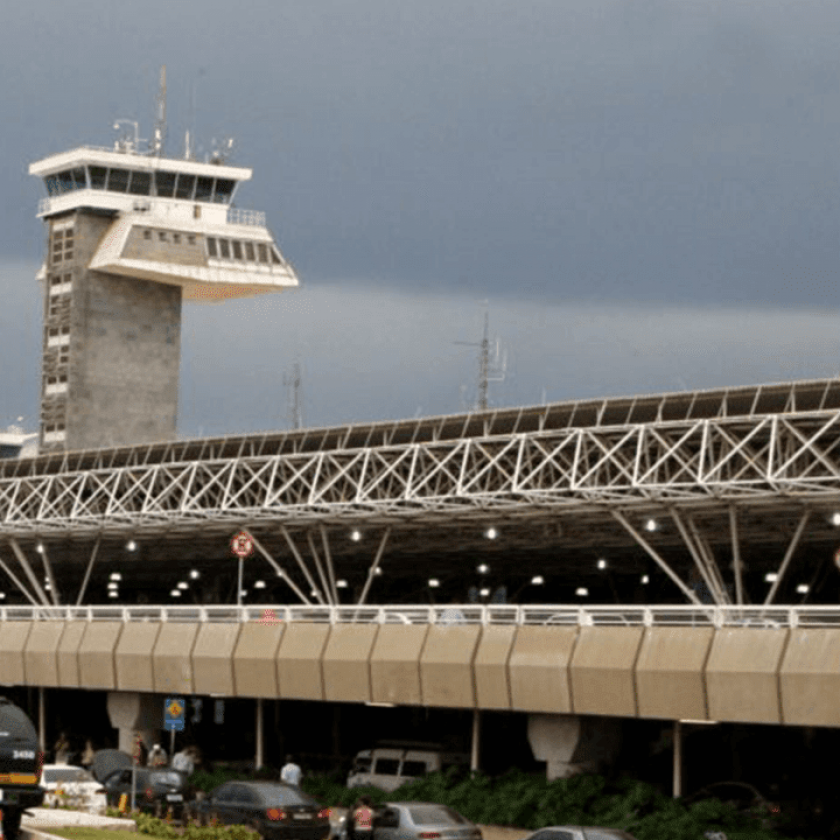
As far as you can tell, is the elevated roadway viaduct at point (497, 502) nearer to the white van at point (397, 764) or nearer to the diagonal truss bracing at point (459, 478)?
the diagonal truss bracing at point (459, 478)

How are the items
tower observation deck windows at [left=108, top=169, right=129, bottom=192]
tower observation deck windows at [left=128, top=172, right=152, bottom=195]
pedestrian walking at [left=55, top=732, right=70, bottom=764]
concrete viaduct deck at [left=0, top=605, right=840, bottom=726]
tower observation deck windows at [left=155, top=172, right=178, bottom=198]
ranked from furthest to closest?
1. tower observation deck windows at [left=155, top=172, right=178, bottom=198]
2. tower observation deck windows at [left=128, top=172, right=152, bottom=195]
3. tower observation deck windows at [left=108, top=169, right=129, bottom=192]
4. pedestrian walking at [left=55, top=732, right=70, bottom=764]
5. concrete viaduct deck at [left=0, top=605, right=840, bottom=726]

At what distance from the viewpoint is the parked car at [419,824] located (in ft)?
145

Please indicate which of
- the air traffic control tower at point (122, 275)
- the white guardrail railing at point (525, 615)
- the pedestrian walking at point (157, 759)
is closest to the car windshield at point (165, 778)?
the pedestrian walking at point (157, 759)

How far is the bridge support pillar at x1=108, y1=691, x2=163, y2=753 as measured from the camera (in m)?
72.3

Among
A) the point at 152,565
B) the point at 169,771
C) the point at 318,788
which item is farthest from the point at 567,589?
the point at 169,771

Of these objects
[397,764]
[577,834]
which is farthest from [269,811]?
[397,764]

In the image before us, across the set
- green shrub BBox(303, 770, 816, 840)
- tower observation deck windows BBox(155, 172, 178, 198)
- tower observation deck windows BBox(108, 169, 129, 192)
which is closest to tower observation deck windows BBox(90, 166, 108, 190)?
tower observation deck windows BBox(108, 169, 129, 192)

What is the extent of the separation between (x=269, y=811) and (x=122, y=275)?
264 feet

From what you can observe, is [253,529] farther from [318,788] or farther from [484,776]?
[484,776]

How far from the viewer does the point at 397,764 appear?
5944 centimetres

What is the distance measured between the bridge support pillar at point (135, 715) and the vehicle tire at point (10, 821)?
Answer: 120 feet

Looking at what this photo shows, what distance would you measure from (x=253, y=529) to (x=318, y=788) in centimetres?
1907

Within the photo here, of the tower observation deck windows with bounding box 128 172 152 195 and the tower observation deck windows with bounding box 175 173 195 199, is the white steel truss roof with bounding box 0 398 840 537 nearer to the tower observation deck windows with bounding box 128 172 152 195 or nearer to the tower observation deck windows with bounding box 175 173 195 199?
the tower observation deck windows with bounding box 128 172 152 195

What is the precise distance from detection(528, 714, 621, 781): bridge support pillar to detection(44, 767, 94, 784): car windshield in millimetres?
11366
